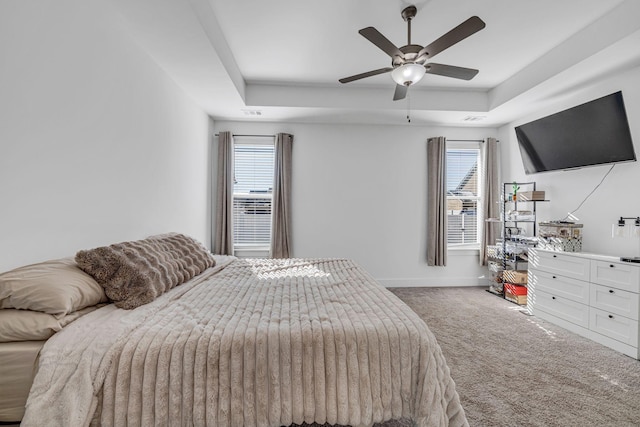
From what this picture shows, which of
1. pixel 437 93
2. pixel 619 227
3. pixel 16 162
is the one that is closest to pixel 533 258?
pixel 619 227

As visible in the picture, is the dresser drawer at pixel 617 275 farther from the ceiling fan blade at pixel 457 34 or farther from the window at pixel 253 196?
the window at pixel 253 196

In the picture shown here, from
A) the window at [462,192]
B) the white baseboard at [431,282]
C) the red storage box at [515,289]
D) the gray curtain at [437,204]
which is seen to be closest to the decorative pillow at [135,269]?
the white baseboard at [431,282]

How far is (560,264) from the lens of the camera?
3066mm

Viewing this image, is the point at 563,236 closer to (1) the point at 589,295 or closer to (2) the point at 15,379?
(1) the point at 589,295

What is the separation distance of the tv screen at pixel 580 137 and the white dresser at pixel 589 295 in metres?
1.05

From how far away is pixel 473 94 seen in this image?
395 cm

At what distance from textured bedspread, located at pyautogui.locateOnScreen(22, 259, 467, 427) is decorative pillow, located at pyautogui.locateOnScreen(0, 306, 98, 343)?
71 millimetres

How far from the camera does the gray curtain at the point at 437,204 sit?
14.5ft

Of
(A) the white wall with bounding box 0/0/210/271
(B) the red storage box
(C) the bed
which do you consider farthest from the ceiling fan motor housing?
(B) the red storage box

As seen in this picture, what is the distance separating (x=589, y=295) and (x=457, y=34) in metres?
2.72

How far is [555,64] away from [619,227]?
170 cm

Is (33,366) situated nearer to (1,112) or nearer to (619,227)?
(1,112)

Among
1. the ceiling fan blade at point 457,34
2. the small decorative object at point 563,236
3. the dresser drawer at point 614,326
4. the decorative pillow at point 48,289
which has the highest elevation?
the ceiling fan blade at point 457,34

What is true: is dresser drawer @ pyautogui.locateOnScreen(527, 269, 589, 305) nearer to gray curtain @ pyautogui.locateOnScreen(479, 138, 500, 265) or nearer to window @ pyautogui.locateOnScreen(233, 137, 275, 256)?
gray curtain @ pyautogui.locateOnScreen(479, 138, 500, 265)
